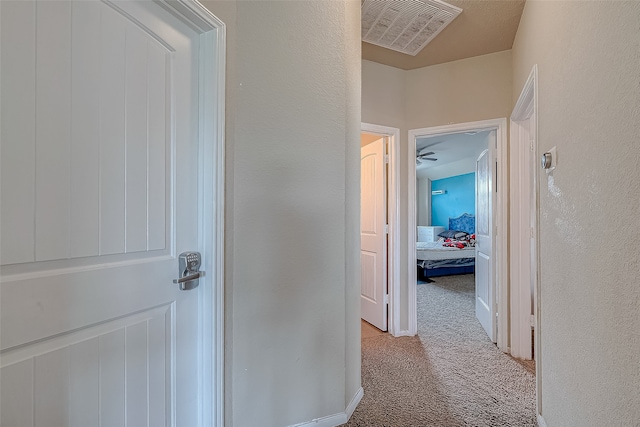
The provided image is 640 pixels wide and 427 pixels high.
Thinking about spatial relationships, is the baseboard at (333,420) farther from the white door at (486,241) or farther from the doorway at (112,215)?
the white door at (486,241)

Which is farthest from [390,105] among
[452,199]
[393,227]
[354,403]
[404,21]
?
[452,199]

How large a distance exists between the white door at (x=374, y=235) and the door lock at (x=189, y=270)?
2014mm

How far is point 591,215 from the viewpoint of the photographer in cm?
102

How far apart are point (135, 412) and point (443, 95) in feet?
9.98

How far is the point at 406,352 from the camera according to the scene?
2.48 m

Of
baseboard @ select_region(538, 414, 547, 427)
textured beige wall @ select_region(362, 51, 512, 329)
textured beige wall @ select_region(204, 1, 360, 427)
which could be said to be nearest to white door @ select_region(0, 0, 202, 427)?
textured beige wall @ select_region(204, 1, 360, 427)

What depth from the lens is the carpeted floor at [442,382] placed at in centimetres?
167

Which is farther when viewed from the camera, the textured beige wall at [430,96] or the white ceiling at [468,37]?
the textured beige wall at [430,96]

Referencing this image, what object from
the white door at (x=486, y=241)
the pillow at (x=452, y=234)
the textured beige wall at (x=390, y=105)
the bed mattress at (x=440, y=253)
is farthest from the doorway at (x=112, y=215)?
the pillow at (x=452, y=234)

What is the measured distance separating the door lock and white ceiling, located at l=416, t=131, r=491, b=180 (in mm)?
2894

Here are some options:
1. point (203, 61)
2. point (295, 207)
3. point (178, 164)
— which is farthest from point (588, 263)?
point (203, 61)

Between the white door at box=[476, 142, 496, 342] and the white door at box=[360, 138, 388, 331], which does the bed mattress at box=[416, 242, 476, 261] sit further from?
the white door at box=[360, 138, 388, 331]

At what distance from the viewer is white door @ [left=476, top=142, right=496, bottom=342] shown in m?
2.67

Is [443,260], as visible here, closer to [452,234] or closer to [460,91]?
[452,234]
